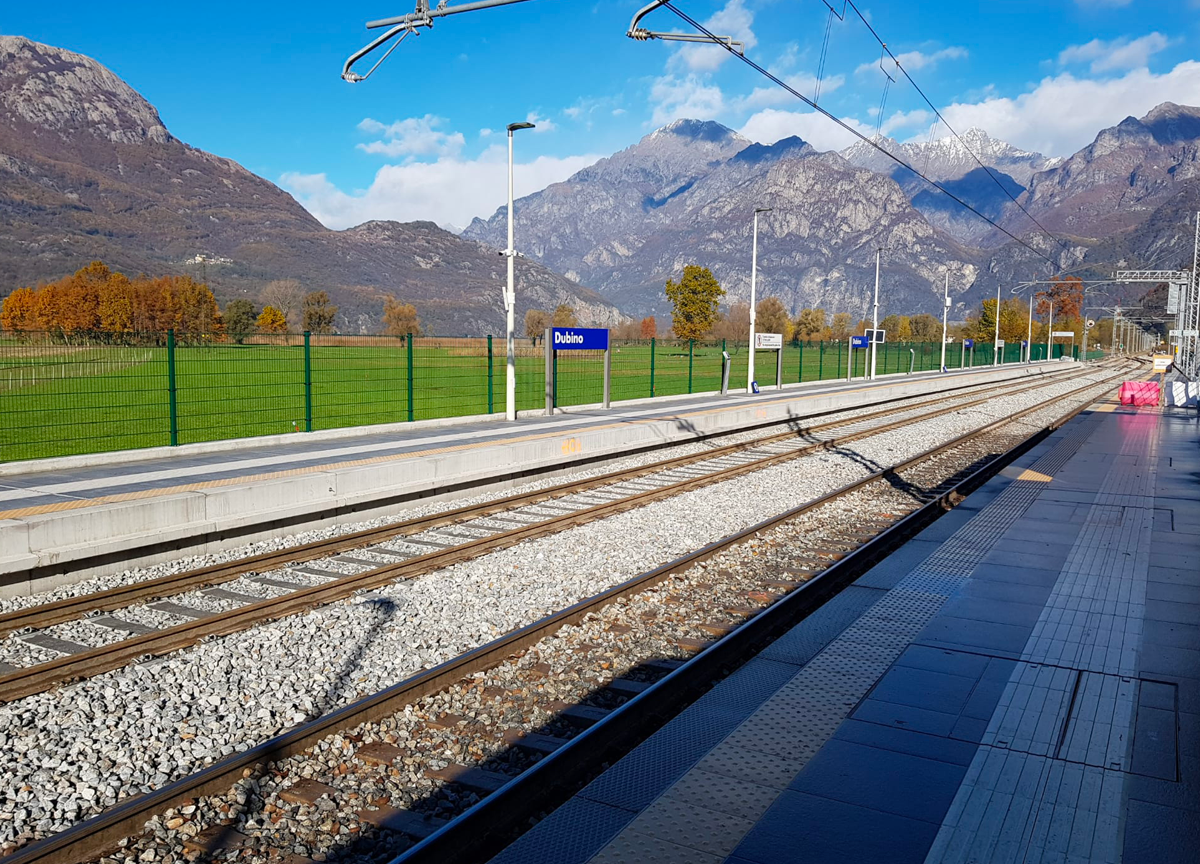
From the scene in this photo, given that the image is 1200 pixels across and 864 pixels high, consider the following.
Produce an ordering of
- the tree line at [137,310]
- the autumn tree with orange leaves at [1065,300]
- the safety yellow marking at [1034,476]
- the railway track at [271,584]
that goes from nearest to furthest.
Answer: the railway track at [271,584], the safety yellow marking at [1034,476], the tree line at [137,310], the autumn tree with orange leaves at [1065,300]

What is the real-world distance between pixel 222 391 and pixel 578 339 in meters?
16.4

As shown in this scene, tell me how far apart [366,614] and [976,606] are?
542 centimetres

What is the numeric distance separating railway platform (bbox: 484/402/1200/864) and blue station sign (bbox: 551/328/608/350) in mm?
15278

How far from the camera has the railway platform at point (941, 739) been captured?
429 centimetres

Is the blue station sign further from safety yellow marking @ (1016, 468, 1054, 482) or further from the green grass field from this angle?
safety yellow marking @ (1016, 468, 1054, 482)

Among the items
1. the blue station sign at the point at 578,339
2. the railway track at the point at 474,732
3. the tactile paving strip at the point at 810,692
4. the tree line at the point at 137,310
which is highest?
the tree line at the point at 137,310

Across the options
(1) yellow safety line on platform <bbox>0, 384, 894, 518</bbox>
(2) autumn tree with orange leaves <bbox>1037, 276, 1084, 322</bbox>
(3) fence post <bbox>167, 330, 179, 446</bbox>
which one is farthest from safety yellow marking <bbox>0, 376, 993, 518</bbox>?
(2) autumn tree with orange leaves <bbox>1037, 276, 1084, 322</bbox>

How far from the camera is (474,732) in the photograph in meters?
5.87

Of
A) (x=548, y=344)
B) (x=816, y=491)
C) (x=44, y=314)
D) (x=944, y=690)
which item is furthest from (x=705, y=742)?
(x=44, y=314)

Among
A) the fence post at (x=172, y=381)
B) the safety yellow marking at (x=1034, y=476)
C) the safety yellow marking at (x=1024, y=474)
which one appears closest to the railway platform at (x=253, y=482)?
the fence post at (x=172, y=381)

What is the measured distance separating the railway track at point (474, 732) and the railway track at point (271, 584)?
2.31 m

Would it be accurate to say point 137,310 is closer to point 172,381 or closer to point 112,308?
point 112,308

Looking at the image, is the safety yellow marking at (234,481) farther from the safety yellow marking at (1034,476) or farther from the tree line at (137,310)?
the tree line at (137,310)

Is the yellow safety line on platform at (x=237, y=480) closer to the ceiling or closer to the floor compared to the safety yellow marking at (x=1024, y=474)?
Answer: closer to the ceiling
